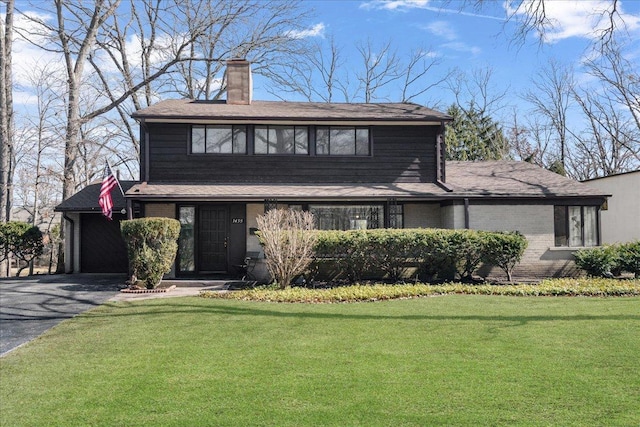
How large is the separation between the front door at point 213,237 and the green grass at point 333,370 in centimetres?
666

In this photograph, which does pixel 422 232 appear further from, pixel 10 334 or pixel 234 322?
pixel 10 334

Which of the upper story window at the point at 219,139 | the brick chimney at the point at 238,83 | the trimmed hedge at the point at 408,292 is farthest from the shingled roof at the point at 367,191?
the brick chimney at the point at 238,83

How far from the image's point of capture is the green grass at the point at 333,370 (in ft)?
14.1

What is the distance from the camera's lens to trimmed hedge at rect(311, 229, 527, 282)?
13070 mm

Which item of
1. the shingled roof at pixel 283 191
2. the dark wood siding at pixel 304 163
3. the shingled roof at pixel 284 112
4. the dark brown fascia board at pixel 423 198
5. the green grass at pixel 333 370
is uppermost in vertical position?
the shingled roof at pixel 284 112

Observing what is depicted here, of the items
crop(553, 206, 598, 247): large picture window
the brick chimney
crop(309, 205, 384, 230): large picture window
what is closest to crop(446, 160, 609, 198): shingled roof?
crop(553, 206, 598, 247): large picture window

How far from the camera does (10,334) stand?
7707mm

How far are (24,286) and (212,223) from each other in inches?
214

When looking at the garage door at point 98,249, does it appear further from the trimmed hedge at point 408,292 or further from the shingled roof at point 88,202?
the trimmed hedge at point 408,292

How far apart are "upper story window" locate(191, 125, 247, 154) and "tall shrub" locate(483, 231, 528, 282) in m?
8.05

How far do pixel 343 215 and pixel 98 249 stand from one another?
8698 millimetres

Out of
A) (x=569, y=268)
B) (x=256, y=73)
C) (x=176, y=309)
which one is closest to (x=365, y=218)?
(x=569, y=268)

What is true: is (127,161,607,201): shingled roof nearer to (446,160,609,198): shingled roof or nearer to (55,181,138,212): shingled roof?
(446,160,609,198): shingled roof

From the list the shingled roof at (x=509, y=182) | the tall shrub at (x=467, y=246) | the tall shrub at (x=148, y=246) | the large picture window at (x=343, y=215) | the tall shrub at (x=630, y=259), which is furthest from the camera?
the large picture window at (x=343, y=215)
